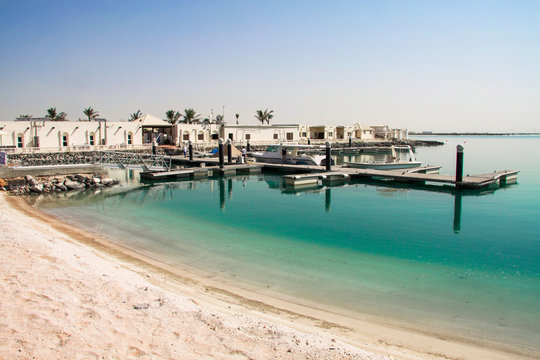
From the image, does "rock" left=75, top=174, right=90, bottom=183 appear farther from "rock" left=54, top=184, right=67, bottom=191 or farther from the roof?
the roof

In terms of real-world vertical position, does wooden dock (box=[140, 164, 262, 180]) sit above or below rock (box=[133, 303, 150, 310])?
above

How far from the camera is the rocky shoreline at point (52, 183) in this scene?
22562mm

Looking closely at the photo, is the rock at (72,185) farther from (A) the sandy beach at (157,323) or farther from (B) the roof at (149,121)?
(B) the roof at (149,121)

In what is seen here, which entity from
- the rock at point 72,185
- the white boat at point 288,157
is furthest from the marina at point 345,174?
the rock at point 72,185

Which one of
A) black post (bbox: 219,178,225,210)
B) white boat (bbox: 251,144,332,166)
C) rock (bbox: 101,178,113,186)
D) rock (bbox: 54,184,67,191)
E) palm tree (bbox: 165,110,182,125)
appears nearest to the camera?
black post (bbox: 219,178,225,210)

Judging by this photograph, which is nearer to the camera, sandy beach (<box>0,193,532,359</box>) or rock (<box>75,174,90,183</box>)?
sandy beach (<box>0,193,532,359</box>)

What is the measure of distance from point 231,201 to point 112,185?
10.0 metres

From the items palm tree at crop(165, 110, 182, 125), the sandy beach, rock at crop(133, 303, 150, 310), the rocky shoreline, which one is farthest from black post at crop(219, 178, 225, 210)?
palm tree at crop(165, 110, 182, 125)

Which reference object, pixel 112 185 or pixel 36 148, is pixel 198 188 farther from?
pixel 36 148

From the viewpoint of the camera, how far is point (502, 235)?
1409 cm

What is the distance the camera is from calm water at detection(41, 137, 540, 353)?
7.90 metres

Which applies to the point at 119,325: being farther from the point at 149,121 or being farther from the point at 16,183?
the point at 149,121

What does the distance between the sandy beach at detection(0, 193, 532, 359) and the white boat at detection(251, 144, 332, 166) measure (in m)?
24.1

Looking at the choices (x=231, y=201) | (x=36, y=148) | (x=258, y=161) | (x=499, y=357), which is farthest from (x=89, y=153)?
(x=499, y=357)
